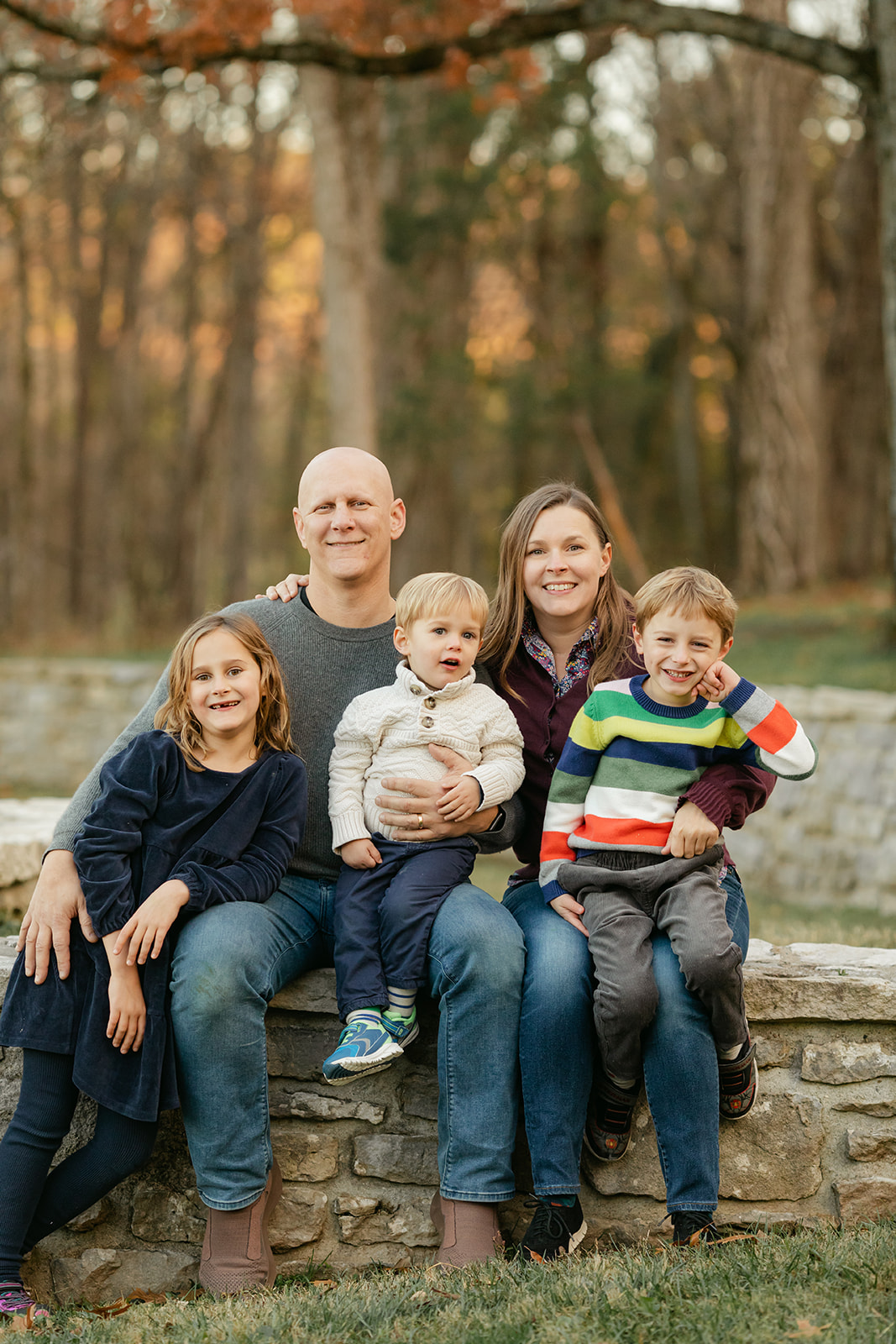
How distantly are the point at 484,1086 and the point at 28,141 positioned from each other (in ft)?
47.1

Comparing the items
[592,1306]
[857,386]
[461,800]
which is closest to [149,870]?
[461,800]

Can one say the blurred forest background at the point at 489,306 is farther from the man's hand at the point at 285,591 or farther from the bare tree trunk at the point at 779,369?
the man's hand at the point at 285,591

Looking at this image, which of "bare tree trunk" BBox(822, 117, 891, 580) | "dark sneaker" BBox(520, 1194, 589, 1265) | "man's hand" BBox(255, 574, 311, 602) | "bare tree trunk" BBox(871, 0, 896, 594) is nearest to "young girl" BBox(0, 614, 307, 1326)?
"man's hand" BBox(255, 574, 311, 602)

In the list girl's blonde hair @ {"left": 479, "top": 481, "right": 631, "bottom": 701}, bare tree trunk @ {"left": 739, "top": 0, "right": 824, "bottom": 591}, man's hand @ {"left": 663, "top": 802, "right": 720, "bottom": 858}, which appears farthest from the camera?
bare tree trunk @ {"left": 739, "top": 0, "right": 824, "bottom": 591}

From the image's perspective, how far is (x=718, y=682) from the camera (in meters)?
2.77

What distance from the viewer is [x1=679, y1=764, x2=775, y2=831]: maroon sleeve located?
2.76 meters

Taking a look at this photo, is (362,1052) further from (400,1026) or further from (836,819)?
(836,819)

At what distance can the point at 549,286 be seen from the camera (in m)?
19.7

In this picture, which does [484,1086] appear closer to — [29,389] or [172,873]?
[172,873]

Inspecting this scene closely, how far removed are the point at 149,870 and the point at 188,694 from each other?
425mm

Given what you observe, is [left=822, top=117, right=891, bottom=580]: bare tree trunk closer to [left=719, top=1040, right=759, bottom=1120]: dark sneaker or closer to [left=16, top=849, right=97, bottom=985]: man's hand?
[left=719, top=1040, right=759, bottom=1120]: dark sneaker

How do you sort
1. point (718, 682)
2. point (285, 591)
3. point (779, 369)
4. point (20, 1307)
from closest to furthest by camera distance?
point (20, 1307) < point (718, 682) < point (285, 591) < point (779, 369)

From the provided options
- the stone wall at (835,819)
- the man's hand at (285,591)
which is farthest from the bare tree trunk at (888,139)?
the man's hand at (285,591)

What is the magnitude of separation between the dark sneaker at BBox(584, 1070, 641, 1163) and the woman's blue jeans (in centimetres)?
10
